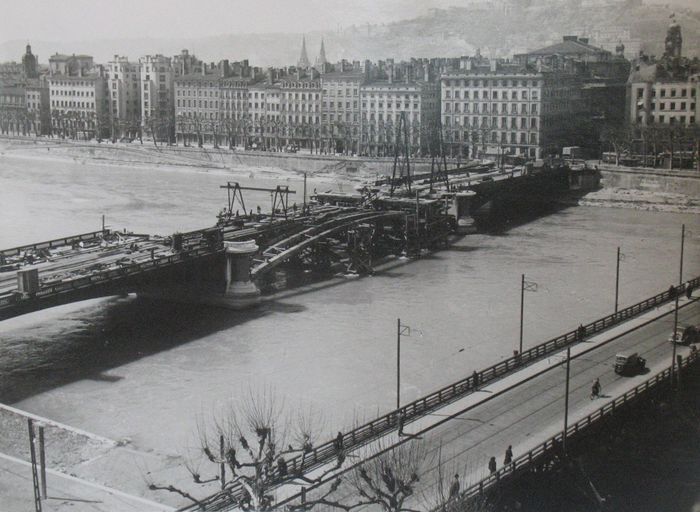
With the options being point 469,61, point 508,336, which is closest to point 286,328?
point 508,336

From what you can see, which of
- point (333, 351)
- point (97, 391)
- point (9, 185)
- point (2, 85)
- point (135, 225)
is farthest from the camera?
point (2, 85)

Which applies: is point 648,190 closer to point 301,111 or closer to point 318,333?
point 301,111

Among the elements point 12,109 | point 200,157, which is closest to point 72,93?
point 12,109

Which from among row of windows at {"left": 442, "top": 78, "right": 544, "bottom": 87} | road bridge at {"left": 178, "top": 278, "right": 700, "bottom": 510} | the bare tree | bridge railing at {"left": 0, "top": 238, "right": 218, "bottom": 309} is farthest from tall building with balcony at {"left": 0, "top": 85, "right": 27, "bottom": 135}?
road bridge at {"left": 178, "top": 278, "right": 700, "bottom": 510}

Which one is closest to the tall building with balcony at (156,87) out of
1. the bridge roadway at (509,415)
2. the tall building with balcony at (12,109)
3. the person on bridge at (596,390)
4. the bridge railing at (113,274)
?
the tall building with balcony at (12,109)

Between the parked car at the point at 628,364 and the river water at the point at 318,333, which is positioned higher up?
the parked car at the point at 628,364

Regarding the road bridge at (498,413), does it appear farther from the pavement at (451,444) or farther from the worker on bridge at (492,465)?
the worker on bridge at (492,465)

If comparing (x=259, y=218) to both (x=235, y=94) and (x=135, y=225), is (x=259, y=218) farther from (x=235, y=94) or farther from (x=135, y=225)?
(x=235, y=94)
